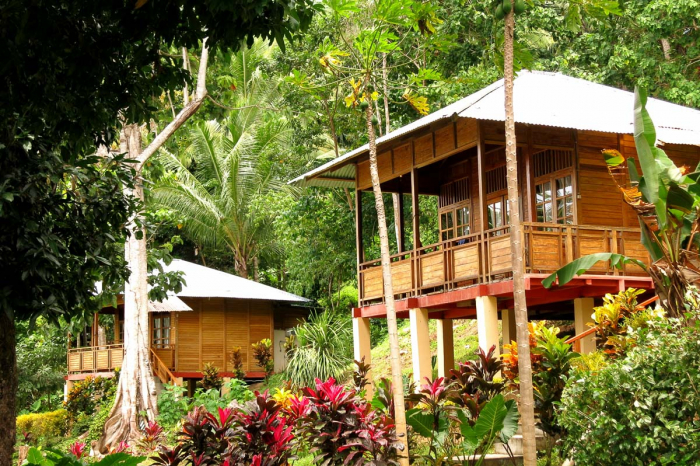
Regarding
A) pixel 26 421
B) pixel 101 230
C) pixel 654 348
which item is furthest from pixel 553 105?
pixel 26 421

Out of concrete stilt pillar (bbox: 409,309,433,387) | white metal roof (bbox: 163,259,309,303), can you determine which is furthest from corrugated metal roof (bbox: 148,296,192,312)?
concrete stilt pillar (bbox: 409,309,433,387)

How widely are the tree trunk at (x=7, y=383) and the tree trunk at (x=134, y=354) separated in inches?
447

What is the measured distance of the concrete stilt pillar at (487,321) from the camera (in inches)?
528

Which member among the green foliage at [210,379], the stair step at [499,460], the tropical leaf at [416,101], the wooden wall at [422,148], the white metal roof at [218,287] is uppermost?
the wooden wall at [422,148]

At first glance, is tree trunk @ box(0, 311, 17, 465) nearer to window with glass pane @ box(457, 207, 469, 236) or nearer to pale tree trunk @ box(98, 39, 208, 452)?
pale tree trunk @ box(98, 39, 208, 452)

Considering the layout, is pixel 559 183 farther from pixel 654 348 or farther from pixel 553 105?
pixel 654 348

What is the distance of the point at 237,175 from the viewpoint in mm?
33188

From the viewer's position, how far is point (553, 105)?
48.9 feet

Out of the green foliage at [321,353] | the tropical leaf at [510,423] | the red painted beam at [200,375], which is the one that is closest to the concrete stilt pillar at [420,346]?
the tropical leaf at [510,423]

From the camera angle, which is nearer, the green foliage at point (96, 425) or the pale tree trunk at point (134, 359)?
the pale tree trunk at point (134, 359)

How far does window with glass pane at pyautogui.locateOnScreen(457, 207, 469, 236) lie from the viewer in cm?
1836

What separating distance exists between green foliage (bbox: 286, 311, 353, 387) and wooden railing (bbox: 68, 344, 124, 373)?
19.4 feet

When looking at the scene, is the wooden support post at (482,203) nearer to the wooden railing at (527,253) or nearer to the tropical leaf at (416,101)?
the wooden railing at (527,253)

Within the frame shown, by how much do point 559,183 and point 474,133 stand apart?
229cm
